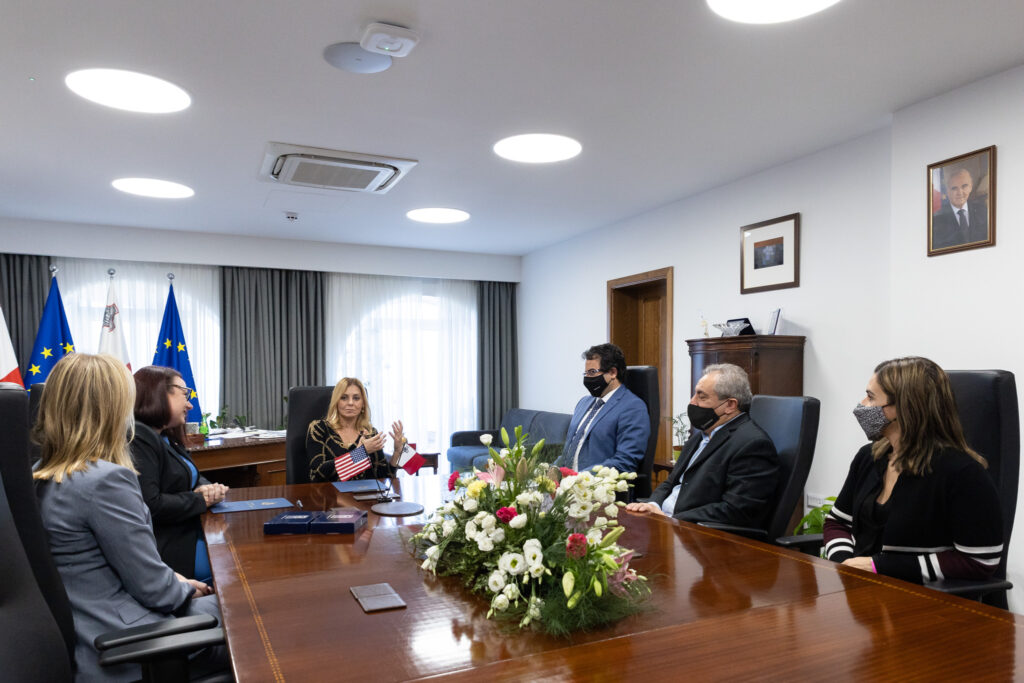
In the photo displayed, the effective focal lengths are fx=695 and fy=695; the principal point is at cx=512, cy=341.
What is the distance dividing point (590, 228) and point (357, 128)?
2.98 meters

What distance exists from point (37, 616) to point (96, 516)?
0.37 meters

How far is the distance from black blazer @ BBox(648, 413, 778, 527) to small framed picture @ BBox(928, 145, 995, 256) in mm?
1366

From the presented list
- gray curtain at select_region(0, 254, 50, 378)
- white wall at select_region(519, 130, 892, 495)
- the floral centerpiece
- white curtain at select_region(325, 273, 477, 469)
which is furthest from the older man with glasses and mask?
gray curtain at select_region(0, 254, 50, 378)

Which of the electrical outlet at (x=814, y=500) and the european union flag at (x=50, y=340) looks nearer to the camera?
the electrical outlet at (x=814, y=500)

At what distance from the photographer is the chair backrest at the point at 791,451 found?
245cm

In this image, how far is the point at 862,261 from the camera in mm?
3777

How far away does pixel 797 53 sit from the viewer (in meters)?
2.72

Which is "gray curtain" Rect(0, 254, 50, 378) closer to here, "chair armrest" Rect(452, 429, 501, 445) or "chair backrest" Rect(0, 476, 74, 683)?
"chair armrest" Rect(452, 429, 501, 445)

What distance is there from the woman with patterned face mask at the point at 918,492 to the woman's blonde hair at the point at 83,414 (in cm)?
197

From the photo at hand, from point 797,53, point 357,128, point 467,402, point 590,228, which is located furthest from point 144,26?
point 467,402

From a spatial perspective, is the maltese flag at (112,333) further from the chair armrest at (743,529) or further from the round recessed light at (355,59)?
the chair armrest at (743,529)

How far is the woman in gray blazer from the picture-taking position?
1.59 meters

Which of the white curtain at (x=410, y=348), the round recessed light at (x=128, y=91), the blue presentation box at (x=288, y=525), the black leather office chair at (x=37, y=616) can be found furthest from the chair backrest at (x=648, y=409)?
the white curtain at (x=410, y=348)

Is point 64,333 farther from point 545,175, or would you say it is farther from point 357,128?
point 545,175
